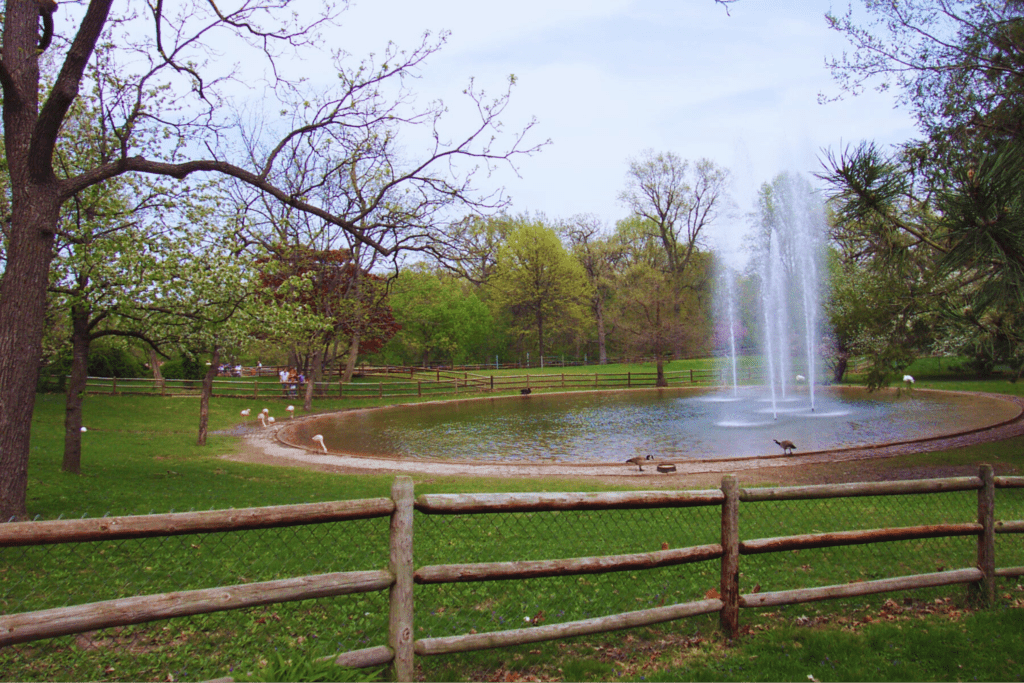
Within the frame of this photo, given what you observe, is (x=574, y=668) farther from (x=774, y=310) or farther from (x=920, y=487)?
(x=774, y=310)

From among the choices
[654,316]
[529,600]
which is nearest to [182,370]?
[654,316]

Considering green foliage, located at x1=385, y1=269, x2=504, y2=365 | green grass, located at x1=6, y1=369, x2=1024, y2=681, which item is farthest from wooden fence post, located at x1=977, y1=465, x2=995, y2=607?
green foliage, located at x1=385, y1=269, x2=504, y2=365

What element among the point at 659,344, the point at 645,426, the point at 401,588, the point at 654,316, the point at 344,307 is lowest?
the point at 645,426

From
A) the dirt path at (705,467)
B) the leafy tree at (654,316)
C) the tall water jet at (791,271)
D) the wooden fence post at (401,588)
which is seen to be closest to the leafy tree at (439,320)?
the leafy tree at (654,316)

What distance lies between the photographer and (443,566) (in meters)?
3.80

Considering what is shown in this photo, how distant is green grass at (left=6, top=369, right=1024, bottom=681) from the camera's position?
13.1 feet

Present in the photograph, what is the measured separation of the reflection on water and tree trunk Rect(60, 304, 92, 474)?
23.7 feet

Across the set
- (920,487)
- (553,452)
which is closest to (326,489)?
(553,452)

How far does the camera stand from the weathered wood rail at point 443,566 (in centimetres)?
315

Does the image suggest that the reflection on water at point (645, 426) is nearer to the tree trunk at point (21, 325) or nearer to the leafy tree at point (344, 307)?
the leafy tree at point (344, 307)

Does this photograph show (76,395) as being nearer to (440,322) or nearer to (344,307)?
(344,307)

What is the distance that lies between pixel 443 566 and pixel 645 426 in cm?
1882

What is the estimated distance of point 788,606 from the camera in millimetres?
5074

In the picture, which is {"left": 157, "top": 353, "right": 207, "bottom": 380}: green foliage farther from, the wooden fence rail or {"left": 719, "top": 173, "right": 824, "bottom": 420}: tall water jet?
{"left": 719, "top": 173, "right": 824, "bottom": 420}: tall water jet
